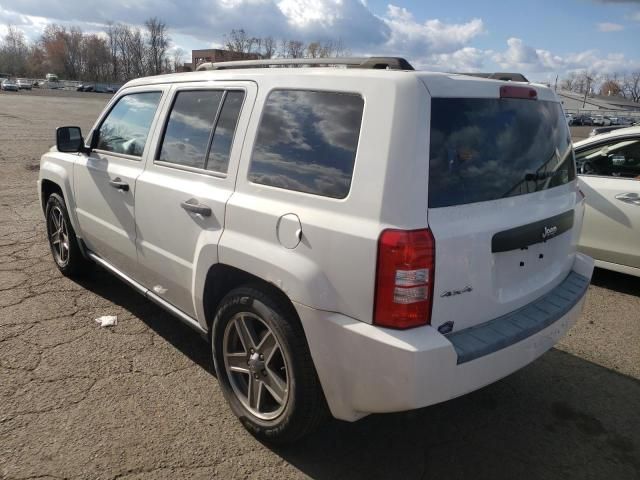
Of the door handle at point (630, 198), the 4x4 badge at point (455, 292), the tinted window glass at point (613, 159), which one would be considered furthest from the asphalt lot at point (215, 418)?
the tinted window glass at point (613, 159)

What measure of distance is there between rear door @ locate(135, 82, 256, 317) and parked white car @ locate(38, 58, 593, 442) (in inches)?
0.5

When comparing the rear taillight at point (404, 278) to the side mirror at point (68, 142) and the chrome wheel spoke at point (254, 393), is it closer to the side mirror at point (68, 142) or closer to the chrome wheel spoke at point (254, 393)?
the chrome wheel spoke at point (254, 393)

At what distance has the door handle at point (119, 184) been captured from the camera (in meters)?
3.57

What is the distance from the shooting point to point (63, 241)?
4.92 m

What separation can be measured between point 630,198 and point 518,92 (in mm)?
3056

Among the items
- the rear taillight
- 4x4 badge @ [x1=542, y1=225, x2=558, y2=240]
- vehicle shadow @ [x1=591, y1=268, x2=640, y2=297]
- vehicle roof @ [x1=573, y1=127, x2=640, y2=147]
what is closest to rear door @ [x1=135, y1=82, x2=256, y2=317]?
the rear taillight

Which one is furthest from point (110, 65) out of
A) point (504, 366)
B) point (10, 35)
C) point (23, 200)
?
point (504, 366)

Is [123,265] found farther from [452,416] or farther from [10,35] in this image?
[10,35]

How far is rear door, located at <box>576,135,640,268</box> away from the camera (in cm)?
490

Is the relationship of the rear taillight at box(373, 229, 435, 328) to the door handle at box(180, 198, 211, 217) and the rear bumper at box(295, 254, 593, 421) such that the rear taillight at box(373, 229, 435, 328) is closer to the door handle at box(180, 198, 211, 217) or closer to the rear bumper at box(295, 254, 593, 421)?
the rear bumper at box(295, 254, 593, 421)

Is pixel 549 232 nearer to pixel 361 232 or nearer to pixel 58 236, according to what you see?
pixel 361 232

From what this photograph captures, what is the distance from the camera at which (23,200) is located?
326 inches

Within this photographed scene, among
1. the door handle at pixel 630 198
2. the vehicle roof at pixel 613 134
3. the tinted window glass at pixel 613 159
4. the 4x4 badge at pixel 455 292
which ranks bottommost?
the 4x4 badge at pixel 455 292

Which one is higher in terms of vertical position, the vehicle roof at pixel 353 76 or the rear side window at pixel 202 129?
the vehicle roof at pixel 353 76
